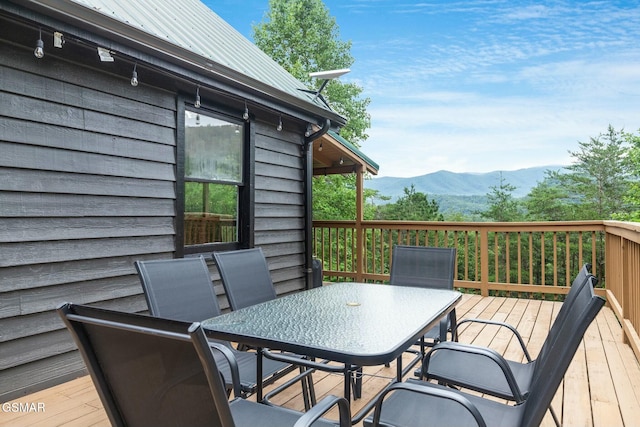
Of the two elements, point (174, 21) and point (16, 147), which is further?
point (174, 21)

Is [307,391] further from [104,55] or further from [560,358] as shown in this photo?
[104,55]

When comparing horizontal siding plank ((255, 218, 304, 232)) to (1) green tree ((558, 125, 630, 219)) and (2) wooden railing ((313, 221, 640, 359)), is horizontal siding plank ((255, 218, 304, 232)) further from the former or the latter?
(1) green tree ((558, 125, 630, 219))

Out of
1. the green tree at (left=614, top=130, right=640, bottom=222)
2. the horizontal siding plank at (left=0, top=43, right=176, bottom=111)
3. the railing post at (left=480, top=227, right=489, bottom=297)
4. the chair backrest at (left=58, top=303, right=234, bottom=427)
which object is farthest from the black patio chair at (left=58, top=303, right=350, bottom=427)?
the green tree at (left=614, top=130, right=640, bottom=222)

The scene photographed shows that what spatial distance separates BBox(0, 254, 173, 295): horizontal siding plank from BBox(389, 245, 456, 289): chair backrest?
84.3 inches

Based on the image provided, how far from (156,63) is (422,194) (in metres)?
13.7

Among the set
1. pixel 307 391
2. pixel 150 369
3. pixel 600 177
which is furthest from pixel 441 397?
pixel 600 177

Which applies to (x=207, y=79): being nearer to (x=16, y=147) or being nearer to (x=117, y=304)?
(x=16, y=147)

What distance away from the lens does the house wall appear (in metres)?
2.70

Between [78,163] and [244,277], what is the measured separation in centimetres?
154

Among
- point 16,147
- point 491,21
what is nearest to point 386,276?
point 16,147

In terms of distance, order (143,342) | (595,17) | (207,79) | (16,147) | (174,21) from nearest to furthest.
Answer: (143,342) → (16,147) → (207,79) → (174,21) → (595,17)

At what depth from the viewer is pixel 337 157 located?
710 centimetres

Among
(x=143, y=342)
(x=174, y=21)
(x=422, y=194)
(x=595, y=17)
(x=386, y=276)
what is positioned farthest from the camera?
(x=595, y=17)

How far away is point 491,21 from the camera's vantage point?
2794 centimetres
